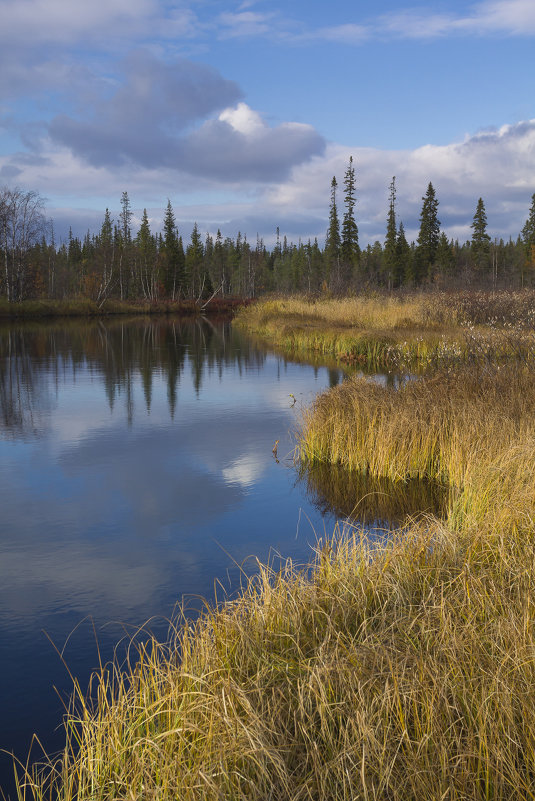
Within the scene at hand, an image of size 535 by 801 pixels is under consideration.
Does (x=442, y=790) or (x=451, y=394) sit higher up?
(x=451, y=394)

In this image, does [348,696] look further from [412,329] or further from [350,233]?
[350,233]

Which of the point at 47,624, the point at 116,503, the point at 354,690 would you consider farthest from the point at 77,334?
the point at 354,690

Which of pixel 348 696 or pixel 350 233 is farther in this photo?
pixel 350 233

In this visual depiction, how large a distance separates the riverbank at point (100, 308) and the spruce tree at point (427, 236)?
63.7ft

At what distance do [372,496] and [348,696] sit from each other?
5209mm

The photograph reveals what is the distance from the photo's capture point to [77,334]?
33812 mm

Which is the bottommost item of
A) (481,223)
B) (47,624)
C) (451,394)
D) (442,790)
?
(47,624)

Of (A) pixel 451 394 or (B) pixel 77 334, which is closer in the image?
(A) pixel 451 394

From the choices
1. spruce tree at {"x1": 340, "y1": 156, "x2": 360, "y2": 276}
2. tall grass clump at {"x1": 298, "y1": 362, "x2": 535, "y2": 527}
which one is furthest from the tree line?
tall grass clump at {"x1": 298, "y1": 362, "x2": 535, "y2": 527}

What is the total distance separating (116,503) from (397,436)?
372 cm

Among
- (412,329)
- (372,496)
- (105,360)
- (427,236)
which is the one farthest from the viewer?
(427,236)

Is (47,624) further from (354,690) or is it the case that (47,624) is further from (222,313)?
(222,313)

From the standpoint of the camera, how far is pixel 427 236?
67.9 m

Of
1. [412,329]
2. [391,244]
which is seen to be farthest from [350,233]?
[412,329]
